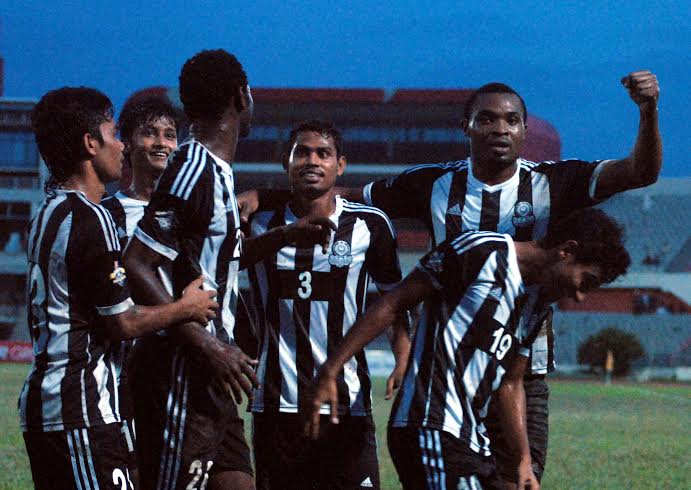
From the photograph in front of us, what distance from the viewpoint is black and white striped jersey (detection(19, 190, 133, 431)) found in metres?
4.07

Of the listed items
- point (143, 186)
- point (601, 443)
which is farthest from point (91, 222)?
point (601, 443)

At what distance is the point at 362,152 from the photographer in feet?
187

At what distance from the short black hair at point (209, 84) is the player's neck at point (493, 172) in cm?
172

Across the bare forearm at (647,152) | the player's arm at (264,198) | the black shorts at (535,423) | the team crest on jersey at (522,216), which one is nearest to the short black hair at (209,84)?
the player's arm at (264,198)

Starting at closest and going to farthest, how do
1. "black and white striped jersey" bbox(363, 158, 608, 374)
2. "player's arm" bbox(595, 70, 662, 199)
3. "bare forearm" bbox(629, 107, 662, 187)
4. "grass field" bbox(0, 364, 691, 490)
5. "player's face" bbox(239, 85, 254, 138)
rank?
"player's face" bbox(239, 85, 254, 138) < "player's arm" bbox(595, 70, 662, 199) < "bare forearm" bbox(629, 107, 662, 187) < "black and white striped jersey" bbox(363, 158, 608, 374) < "grass field" bbox(0, 364, 691, 490)

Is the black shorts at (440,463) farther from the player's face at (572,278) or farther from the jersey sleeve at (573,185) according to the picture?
the jersey sleeve at (573,185)

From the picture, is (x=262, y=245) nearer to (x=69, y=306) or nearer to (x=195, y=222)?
(x=195, y=222)

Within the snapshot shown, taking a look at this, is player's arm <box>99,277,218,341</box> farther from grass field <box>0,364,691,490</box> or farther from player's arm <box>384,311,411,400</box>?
grass field <box>0,364,691,490</box>

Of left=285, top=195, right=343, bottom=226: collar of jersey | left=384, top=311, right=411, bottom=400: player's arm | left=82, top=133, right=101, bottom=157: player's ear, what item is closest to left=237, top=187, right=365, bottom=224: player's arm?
left=285, top=195, right=343, bottom=226: collar of jersey

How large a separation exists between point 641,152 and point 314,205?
5.71 ft

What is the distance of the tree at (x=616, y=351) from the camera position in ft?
135

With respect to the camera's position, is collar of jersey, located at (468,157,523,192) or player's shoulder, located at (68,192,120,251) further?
collar of jersey, located at (468,157,523,192)

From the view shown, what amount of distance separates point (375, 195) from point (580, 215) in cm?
192

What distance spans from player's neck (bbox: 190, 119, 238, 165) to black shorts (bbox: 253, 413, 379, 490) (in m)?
1.70
